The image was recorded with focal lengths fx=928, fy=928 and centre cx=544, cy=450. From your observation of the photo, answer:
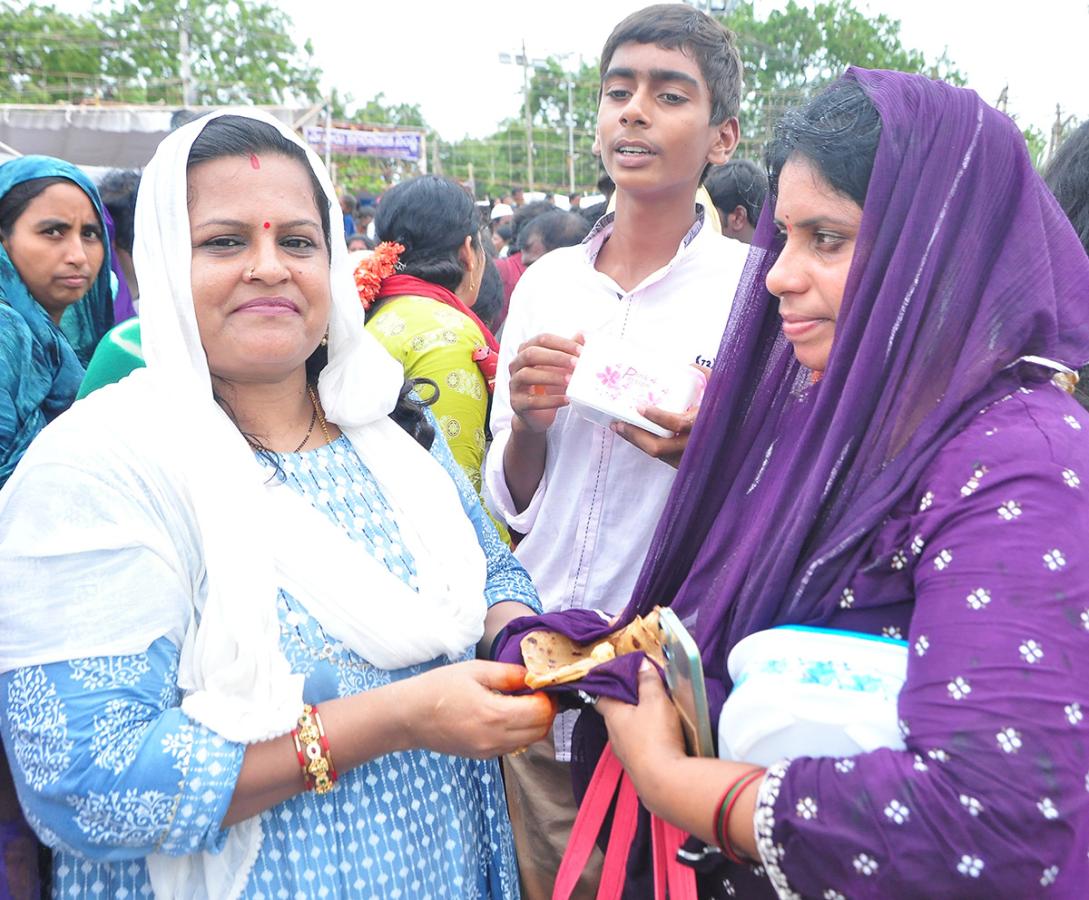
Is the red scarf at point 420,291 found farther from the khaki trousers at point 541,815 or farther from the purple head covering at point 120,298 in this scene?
the khaki trousers at point 541,815

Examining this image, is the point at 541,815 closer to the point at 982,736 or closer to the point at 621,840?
the point at 621,840

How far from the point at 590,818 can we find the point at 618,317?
1300 mm

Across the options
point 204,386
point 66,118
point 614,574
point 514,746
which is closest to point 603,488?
point 614,574

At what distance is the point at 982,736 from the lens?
106 centimetres

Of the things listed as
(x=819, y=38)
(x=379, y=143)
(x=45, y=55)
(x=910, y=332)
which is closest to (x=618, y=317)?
(x=910, y=332)

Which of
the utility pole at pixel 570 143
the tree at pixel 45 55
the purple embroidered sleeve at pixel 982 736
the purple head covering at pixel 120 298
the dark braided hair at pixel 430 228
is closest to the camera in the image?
the purple embroidered sleeve at pixel 982 736

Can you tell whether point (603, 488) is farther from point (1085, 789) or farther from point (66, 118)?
point (66, 118)

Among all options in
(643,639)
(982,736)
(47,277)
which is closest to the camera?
(982,736)

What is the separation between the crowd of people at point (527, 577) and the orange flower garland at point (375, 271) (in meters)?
1.45

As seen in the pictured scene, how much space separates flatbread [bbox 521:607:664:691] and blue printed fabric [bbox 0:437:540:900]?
0.23 meters

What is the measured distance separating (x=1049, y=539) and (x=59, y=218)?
3.42 metres

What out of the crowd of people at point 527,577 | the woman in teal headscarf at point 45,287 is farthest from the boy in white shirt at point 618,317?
the woman in teal headscarf at point 45,287

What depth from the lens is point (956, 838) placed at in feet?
3.50

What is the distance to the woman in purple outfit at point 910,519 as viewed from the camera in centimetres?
107
